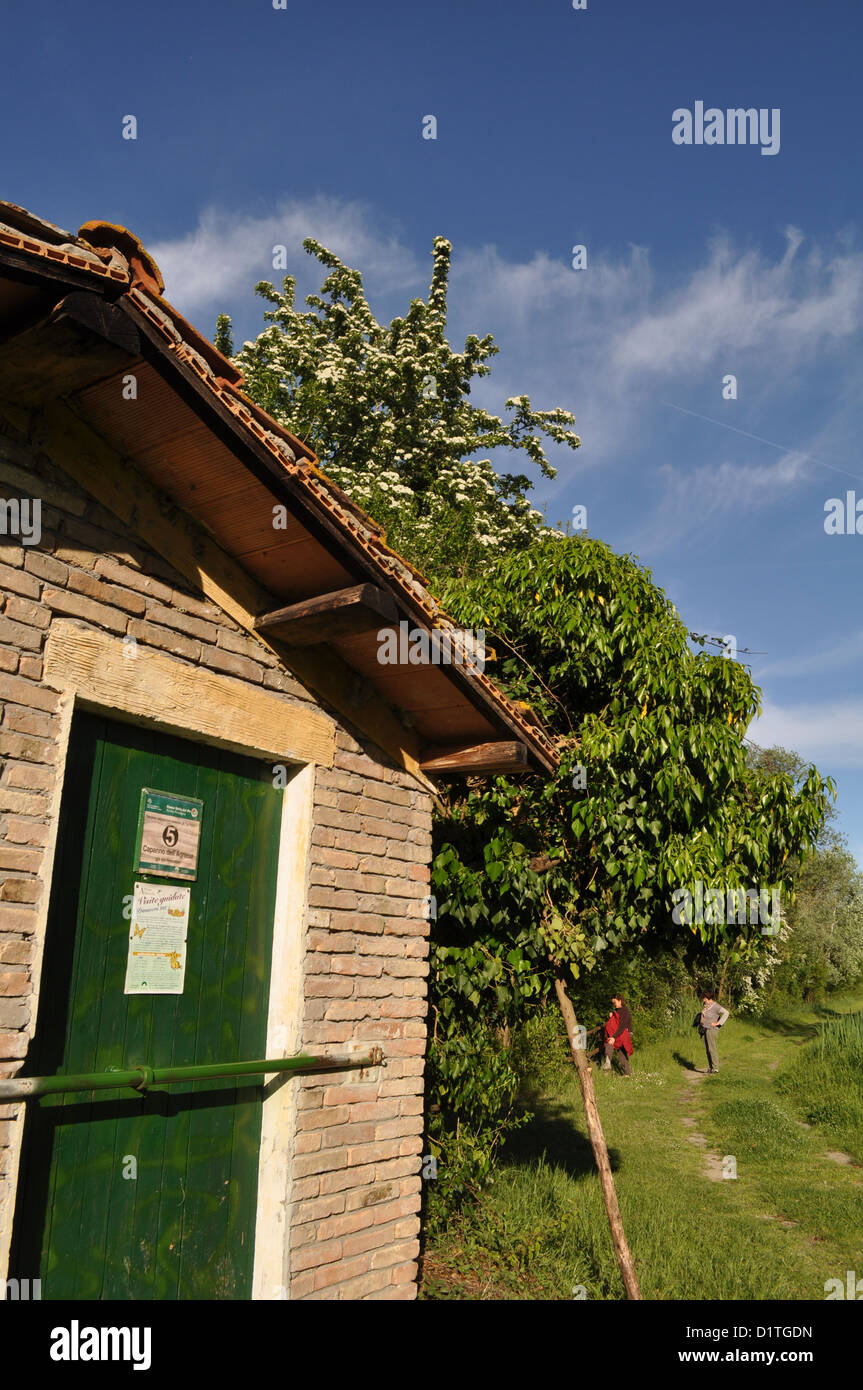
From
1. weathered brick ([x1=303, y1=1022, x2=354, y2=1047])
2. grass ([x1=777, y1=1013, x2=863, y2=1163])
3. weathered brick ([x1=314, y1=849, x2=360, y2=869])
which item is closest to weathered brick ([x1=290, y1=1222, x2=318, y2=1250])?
weathered brick ([x1=303, y1=1022, x2=354, y2=1047])

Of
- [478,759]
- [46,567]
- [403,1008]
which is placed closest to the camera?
[46,567]

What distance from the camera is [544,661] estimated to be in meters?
7.08

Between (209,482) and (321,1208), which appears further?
(321,1208)

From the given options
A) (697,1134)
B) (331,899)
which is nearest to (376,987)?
(331,899)

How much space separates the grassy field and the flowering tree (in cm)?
922

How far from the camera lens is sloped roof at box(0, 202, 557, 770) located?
2.81 m

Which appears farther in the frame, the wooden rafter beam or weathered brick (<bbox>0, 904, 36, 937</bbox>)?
the wooden rafter beam

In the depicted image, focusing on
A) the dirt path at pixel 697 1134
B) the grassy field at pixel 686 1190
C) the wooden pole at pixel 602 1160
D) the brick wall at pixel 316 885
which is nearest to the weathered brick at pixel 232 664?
the brick wall at pixel 316 885

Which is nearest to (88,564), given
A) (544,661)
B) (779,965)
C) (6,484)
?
(6,484)

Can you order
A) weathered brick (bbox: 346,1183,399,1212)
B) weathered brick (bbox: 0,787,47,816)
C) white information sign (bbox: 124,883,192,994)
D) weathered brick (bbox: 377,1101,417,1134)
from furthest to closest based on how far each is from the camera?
1. weathered brick (bbox: 377,1101,417,1134)
2. weathered brick (bbox: 346,1183,399,1212)
3. white information sign (bbox: 124,883,192,994)
4. weathered brick (bbox: 0,787,47,816)

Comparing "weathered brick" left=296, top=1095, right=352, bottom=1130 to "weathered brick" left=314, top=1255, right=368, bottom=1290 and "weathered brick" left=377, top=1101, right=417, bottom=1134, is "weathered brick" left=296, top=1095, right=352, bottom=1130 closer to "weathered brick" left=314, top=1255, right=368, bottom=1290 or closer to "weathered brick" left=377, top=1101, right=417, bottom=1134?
"weathered brick" left=377, top=1101, right=417, bottom=1134

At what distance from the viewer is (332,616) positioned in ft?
12.7

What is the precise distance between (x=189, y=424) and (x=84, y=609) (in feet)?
2.60

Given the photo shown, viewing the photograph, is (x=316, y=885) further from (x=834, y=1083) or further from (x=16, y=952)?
(x=834, y=1083)
